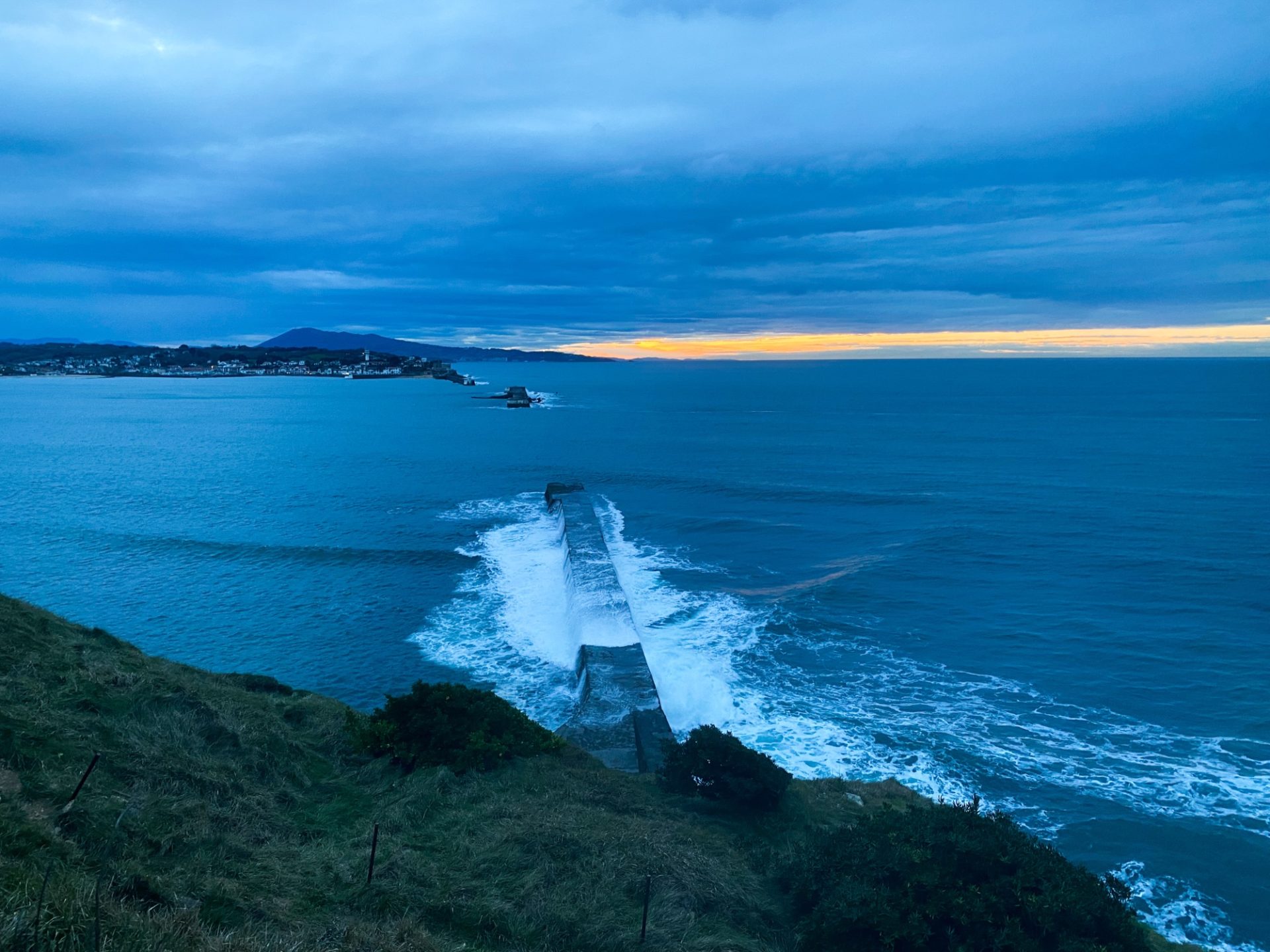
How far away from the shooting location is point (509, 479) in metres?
52.7

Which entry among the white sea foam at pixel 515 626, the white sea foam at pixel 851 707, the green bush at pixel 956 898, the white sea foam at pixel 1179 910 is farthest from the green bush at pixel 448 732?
the white sea foam at pixel 1179 910

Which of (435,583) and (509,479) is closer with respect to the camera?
(435,583)

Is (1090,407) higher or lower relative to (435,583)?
higher

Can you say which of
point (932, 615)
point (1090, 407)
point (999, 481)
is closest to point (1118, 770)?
point (932, 615)

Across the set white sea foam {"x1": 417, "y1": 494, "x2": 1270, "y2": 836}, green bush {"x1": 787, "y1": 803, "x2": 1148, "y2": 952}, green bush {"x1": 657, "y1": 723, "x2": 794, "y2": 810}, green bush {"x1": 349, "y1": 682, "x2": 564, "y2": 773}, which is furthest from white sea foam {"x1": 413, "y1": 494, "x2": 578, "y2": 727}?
green bush {"x1": 787, "y1": 803, "x2": 1148, "y2": 952}

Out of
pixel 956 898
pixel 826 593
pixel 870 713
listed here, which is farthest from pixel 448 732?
pixel 826 593

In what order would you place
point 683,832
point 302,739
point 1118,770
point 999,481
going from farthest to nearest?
1. point 999,481
2. point 1118,770
3. point 302,739
4. point 683,832

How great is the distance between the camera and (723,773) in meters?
13.3

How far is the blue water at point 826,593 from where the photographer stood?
54.1 feet

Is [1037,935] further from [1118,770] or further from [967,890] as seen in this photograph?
[1118,770]

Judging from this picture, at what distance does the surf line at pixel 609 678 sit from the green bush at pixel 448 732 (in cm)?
248

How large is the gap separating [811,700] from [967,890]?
35.2 feet

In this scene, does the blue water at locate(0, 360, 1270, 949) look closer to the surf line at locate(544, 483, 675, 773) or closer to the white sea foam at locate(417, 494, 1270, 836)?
the white sea foam at locate(417, 494, 1270, 836)

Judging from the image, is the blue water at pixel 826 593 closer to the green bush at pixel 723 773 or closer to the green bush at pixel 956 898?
the green bush at pixel 723 773
